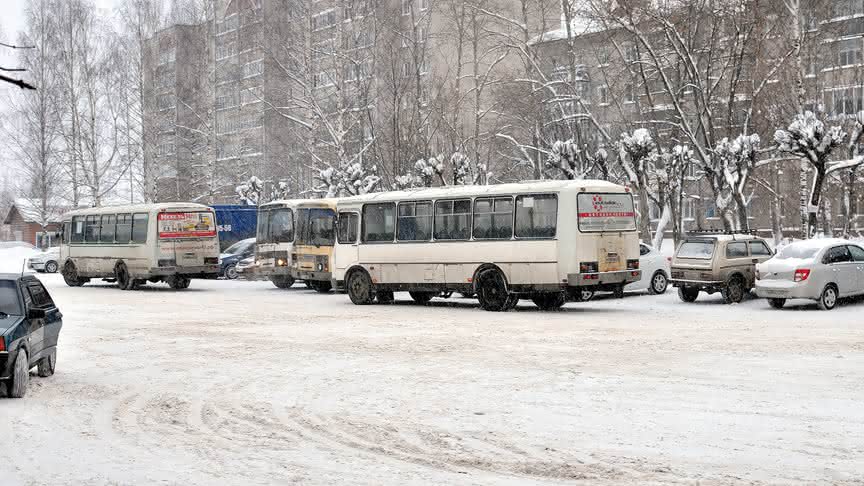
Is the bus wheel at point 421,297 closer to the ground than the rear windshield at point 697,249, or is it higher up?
closer to the ground

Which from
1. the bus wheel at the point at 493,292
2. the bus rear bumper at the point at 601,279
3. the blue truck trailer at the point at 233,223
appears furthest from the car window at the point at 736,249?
the blue truck trailer at the point at 233,223

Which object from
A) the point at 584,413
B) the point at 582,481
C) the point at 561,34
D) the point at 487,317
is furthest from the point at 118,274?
the point at 561,34

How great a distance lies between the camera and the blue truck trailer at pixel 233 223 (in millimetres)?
50750

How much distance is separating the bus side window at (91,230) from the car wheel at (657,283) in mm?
19543

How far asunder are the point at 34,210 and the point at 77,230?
52.8 metres

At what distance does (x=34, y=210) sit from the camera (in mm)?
87125

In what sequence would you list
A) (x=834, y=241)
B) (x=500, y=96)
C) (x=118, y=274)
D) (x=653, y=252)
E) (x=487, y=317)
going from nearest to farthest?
(x=487, y=317) → (x=834, y=241) → (x=653, y=252) → (x=118, y=274) → (x=500, y=96)

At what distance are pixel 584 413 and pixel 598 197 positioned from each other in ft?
45.0

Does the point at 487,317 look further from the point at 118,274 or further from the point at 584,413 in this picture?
the point at 118,274

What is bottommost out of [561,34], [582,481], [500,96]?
[582,481]

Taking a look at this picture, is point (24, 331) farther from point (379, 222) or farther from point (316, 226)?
point (316, 226)

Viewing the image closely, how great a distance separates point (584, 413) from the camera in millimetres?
10461

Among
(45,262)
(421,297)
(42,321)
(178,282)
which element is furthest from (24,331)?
(45,262)

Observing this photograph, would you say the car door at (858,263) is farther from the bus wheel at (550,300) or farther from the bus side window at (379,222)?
the bus side window at (379,222)
